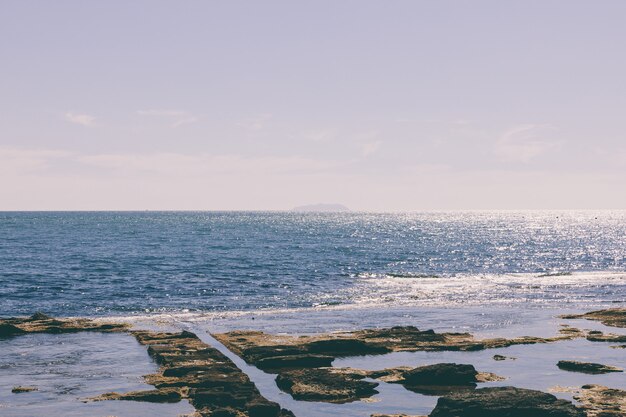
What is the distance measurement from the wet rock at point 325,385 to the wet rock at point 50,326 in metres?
21.5

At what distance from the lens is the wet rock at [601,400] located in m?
28.2

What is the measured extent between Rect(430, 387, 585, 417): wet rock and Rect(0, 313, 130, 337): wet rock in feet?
98.6

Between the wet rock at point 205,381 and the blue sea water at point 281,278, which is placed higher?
the wet rock at point 205,381

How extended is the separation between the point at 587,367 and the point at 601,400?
6.86 m

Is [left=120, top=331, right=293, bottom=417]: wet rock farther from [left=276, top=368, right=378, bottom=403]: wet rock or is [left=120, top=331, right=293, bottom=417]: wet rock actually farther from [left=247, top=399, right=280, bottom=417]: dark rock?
[left=276, top=368, right=378, bottom=403]: wet rock

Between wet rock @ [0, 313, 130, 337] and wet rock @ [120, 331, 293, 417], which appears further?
wet rock @ [0, 313, 130, 337]

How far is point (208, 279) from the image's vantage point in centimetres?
8919

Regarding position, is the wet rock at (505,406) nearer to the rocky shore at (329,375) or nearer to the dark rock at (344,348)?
the rocky shore at (329,375)

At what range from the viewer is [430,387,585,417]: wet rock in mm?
27328

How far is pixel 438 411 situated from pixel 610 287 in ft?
214

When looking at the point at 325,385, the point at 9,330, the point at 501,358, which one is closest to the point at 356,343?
the point at 501,358

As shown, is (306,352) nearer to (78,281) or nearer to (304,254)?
(78,281)

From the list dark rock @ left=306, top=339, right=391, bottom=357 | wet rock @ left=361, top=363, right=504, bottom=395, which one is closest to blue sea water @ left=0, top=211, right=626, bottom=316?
dark rock @ left=306, top=339, right=391, bottom=357

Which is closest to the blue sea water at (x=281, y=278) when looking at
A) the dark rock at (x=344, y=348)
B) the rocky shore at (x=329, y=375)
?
the rocky shore at (x=329, y=375)
